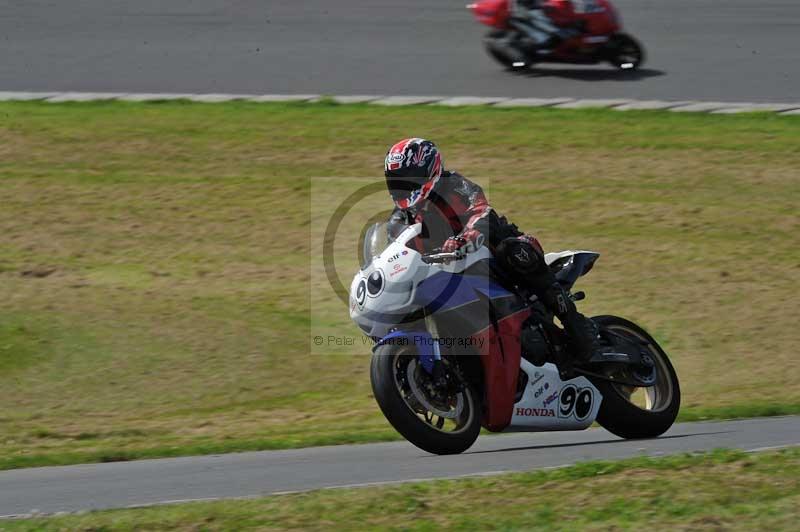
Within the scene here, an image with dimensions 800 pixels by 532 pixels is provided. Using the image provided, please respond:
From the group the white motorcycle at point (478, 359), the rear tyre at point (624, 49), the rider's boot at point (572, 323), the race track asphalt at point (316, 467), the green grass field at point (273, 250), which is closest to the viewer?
the race track asphalt at point (316, 467)

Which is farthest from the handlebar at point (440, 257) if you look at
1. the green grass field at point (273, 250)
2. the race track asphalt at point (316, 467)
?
the green grass field at point (273, 250)

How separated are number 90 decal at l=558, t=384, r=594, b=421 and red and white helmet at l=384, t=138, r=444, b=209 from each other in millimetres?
1607

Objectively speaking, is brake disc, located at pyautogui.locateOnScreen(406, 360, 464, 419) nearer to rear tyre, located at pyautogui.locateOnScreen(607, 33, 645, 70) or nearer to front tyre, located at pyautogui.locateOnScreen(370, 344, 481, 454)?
front tyre, located at pyautogui.locateOnScreen(370, 344, 481, 454)

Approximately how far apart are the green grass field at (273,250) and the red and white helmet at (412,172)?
1.99 meters

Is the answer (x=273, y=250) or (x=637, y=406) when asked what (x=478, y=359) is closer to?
(x=637, y=406)

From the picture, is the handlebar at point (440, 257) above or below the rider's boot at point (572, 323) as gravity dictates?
above

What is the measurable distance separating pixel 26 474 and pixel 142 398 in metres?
2.85

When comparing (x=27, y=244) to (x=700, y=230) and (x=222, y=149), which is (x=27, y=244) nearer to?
(x=222, y=149)

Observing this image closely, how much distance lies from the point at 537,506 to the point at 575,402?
1980 millimetres

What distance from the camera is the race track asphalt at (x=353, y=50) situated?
18.2 metres

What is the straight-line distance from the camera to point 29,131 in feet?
55.2

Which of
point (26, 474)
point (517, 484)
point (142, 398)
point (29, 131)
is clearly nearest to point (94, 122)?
point (29, 131)

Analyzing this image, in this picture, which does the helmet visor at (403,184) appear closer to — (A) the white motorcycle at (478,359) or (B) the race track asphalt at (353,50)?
(A) the white motorcycle at (478,359)

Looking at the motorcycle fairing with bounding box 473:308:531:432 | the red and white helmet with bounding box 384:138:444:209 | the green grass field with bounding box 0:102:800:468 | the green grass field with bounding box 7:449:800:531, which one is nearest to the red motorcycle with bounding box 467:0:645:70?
the green grass field with bounding box 0:102:800:468
